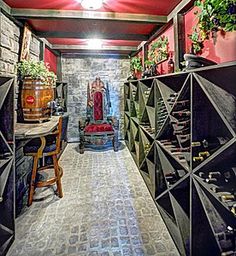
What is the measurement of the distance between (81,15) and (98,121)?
2.68 metres

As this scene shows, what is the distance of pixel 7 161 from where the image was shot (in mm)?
1828

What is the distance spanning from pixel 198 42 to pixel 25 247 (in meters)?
2.36

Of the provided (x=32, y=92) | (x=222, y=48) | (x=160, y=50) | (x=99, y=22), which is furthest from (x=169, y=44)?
(x=32, y=92)

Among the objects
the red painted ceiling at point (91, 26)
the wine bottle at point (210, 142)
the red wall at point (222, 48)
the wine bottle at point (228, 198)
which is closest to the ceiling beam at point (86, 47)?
the red painted ceiling at point (91, 26)

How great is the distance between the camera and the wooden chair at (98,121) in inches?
197

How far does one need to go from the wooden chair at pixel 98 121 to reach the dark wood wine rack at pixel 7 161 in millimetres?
3006

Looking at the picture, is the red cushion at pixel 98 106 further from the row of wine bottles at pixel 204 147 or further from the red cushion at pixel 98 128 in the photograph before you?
the row of wine bottles at pixel 204 147

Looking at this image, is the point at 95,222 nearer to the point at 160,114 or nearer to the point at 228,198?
the point at 160,114

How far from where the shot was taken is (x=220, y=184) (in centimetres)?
138

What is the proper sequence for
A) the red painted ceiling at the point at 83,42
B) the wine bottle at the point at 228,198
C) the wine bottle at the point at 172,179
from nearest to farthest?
1. the wine bottle at the point at 228,198
2. the wine bottle at the point at 172,179
3. the red painted ceiling at the point at 83,42

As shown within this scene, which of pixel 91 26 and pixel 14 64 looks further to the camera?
pixel 91 26

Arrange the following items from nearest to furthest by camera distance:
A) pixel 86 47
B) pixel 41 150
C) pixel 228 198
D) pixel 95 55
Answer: pixel 228 198 → pixel 41 150 → pixel 86 47 → pixel 95 55

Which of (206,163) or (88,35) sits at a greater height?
(88,35)

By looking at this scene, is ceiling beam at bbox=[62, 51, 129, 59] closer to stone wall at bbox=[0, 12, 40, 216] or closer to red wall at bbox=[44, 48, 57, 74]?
red wall at bbox=[44, 48, 57, 74]
